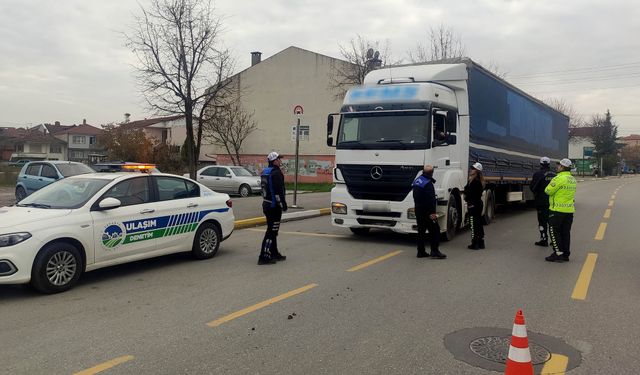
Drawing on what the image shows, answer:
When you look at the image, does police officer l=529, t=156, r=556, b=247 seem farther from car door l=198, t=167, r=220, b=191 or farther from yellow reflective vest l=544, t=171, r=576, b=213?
car door l=198, t=167, r=220, b=191

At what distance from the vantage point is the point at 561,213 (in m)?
8.38

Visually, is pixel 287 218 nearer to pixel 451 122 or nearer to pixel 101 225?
pixel 451 122

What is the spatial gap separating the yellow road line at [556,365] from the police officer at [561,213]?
4.61 m

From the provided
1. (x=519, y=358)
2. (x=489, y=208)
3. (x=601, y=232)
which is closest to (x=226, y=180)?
(x=489, y=208)

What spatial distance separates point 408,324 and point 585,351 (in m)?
1.60

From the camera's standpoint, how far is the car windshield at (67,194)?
22.6 ft

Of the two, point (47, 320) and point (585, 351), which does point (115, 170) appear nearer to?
point (47, 320)

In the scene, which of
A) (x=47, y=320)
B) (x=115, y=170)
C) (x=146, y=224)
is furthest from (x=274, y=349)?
(x=115, y=170)

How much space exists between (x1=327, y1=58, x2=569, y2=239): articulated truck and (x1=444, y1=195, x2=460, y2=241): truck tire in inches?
0.8

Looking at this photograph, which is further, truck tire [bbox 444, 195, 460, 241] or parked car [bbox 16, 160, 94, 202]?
parked car [bbox 16, 160, 94, 202]

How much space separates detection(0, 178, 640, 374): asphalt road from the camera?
13.6 ft

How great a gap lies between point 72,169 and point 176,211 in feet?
35.9

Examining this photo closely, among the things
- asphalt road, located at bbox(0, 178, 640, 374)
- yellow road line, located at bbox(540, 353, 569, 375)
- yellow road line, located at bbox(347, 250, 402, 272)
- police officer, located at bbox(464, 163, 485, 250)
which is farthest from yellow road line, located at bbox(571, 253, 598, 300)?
yellow road line, located at bbox(347, 250, 402, 272)

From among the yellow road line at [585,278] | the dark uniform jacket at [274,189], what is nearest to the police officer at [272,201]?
the dark uniform jacket at [274,189]
